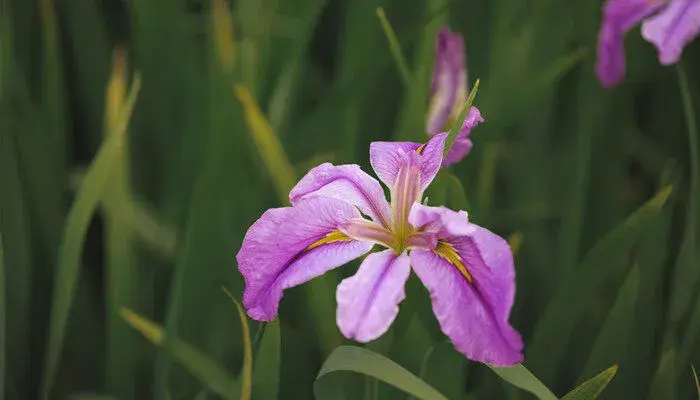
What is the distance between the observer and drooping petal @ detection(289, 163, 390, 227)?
659 mm

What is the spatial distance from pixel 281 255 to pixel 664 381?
1.37 ft

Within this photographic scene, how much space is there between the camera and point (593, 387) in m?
0.67

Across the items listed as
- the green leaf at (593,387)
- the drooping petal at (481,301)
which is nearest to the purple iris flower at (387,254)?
the drooping petal at (481,301)

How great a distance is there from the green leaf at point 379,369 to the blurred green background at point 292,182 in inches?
3.0

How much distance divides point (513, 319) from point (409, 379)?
0.48 metres

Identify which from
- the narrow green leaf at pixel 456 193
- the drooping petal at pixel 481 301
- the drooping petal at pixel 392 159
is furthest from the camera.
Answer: the narrow green leaf at pixel 456 193

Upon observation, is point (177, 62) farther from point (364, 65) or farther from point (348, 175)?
point (348, 175)

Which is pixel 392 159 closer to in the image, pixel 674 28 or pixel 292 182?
pixel 292 182

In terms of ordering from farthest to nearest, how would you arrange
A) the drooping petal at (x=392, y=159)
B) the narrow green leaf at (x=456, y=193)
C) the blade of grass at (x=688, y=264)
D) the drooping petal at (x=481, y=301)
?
the blade of grass at (x=688, y=264) < the narrow green leaf at (x=456, y=193) < the drooping petal at (x=392, y=159) < the drooping petal at (x=481, y=301)

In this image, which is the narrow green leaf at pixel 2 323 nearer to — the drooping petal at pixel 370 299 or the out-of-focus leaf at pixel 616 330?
the drooping petal at pixel 370 299

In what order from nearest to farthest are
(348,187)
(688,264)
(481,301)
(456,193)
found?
1. (481,301)
2. (348,187)
3. (456,193)
4. (688,264)

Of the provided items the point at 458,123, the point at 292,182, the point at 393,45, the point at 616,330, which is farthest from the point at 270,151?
the point at 616,330

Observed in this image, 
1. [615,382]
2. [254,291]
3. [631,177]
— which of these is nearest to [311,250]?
[254,291]

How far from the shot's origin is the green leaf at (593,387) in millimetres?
661
